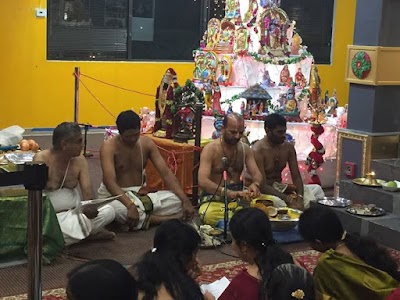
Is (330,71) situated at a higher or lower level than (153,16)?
lower

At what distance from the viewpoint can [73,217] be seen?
16.0ft

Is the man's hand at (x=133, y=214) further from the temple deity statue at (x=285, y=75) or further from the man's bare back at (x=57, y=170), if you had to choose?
the temple deity statue at (x=285, y=75)

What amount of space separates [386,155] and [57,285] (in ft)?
11.6

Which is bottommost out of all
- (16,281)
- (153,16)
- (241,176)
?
(16,281)

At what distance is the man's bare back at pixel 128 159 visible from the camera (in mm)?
Result: 5551

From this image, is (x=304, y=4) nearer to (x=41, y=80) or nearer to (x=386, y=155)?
(x=41, y=80)

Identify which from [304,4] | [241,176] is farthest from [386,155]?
[304,4]

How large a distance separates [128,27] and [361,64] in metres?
5.63

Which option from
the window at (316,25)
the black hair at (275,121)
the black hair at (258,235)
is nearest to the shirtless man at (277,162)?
the black hair at (275,121)

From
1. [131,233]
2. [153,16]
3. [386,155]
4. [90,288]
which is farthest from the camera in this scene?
[153,16]

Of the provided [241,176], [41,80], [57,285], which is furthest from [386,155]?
[41,80]

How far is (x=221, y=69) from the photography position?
8148 millimetres

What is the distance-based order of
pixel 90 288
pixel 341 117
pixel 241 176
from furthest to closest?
1. pixel 341 117
2. pixel 241 176
3. pixel 90 288

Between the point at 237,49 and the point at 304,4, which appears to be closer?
the point at 237,49
